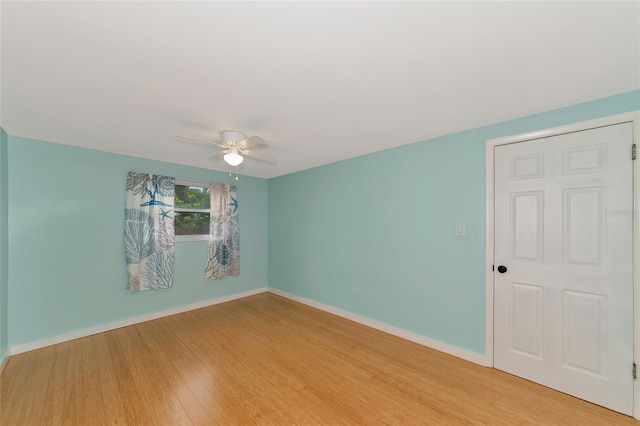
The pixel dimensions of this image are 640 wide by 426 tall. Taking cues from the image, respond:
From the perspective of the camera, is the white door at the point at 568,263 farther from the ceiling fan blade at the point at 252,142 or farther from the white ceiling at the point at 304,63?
the ceiling fan blade at the point at 252,142

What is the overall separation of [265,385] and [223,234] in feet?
8.85

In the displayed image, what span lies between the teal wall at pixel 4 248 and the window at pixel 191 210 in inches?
63.9

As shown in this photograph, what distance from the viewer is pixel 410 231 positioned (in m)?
2.91

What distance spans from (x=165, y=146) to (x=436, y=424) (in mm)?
3842

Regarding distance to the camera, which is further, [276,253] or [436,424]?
[276,253]

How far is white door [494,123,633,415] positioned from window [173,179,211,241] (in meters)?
4.13

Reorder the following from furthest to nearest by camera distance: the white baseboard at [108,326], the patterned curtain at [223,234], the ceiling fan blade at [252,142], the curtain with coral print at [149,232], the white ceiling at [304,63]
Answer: the patterned curtain at [223,234] → the curtain with coral print at [149,232] → the white baseboard at [108,326] → the ceiling fan blade at [252,142] → the white ceiling at [304,63]

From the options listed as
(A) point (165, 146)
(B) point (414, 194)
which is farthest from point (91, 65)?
(B) point (414, 194)

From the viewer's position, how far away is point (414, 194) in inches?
113

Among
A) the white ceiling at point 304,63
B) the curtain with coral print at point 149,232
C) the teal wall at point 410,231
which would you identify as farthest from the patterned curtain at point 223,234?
the white ceiling at point 304,63

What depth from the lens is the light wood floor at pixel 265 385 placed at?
174cm

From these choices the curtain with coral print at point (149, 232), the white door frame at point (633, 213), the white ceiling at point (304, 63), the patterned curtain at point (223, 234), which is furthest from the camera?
the patterned curtain at point (223, 234)

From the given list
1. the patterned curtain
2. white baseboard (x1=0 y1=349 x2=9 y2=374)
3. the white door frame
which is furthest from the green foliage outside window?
the white door frame

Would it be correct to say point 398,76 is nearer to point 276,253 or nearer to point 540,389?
point 540,389
